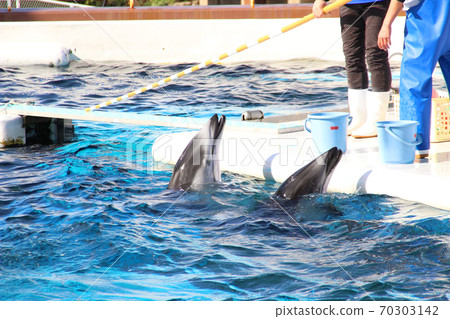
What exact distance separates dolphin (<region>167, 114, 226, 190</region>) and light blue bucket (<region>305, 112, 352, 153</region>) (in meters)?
0.80

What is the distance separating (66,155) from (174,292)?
432 cm

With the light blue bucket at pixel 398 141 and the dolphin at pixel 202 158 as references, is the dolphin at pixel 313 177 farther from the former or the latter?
the dolphin at pixel 202 158

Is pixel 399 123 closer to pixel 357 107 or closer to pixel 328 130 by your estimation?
pixel 328 130

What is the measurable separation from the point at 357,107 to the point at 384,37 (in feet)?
2.93

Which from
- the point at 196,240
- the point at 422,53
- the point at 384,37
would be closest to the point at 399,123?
the point at 422,53

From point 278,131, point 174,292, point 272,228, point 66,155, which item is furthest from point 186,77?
point 174,292

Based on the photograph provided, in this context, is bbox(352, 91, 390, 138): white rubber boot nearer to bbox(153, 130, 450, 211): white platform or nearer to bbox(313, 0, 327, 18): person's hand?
bbox(153, 130, 450, 211): white platform

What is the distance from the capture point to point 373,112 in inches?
220

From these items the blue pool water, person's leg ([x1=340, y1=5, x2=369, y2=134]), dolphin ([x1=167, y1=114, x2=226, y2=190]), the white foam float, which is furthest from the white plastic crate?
the white foam float

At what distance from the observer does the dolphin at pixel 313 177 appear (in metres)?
4.66

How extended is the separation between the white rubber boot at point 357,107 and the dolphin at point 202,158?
4.13 feet

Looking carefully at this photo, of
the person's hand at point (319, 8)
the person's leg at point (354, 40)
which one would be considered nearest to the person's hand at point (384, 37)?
the person's leg at point (354, 40)

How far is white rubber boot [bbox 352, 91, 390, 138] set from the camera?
546cm

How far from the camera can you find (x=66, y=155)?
718cm
